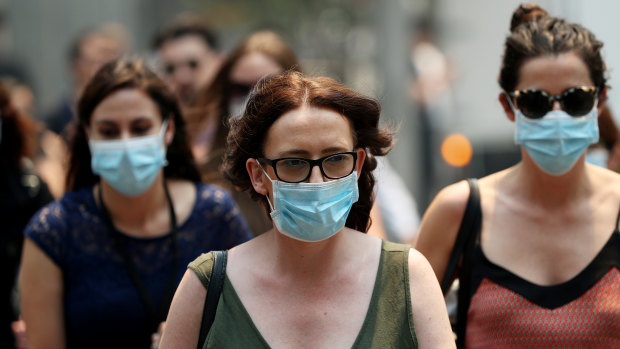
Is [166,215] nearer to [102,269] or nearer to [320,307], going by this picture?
[102,269]

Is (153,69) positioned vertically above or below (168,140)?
above

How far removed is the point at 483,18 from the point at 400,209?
4.74m

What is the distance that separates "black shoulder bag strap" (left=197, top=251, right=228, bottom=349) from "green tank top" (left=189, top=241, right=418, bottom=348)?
2 cm

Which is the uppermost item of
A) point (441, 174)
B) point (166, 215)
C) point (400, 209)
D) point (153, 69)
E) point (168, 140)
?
point (153, 69)

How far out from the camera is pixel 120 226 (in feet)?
14.9

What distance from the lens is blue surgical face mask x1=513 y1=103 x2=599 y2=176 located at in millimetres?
3836

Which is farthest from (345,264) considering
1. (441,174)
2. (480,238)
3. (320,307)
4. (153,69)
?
(441,174)

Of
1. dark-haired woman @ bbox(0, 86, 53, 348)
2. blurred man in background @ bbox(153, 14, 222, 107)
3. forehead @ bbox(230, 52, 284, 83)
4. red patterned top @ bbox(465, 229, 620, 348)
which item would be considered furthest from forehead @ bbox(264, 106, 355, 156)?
blurred man in background @ bbox(153, 14, 222, 107)

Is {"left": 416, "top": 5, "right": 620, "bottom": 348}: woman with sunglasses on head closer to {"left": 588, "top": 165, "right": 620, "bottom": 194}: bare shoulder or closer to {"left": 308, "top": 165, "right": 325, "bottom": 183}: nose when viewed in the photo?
{"left": 588, "top": 165, "right": 620, "bottom": 194}: bare shoulder

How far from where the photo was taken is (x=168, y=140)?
484 cm

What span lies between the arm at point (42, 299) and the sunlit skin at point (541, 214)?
167 centimetres

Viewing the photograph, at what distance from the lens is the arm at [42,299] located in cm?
429

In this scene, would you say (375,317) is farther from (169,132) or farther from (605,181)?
(169,132)

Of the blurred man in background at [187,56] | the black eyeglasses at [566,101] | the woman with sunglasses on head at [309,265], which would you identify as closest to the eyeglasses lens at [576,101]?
the black eyeglasses at [566,101]
